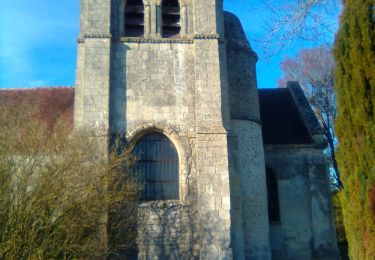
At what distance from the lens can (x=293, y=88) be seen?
20703mm

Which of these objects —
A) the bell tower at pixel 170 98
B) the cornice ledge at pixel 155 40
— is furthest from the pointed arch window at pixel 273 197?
the cornice ledge at pixel 155 40

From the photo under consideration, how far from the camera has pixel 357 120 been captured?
7.72 metres

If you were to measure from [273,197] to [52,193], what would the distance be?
32.5 feet

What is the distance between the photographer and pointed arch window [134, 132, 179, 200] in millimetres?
13633

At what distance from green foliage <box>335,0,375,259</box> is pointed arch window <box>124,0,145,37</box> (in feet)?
26.7

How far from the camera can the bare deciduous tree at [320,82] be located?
971 inches

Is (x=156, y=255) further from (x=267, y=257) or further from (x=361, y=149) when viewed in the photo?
(x=361, y=149)

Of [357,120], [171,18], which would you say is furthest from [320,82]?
[357,120]

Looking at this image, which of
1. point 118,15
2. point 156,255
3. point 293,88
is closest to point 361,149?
point 156,255

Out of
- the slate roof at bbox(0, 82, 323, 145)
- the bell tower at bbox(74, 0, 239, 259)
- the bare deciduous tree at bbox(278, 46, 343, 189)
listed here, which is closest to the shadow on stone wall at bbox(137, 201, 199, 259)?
the bell tower at bbox(74, 0, 239, 259)

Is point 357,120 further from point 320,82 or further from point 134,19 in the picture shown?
point 320,82

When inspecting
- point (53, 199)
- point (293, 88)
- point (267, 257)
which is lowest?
point (267, 257)

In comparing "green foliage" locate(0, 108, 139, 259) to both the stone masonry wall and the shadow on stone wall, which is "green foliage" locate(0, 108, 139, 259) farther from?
the stone masonry wall

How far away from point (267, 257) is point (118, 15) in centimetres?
883
